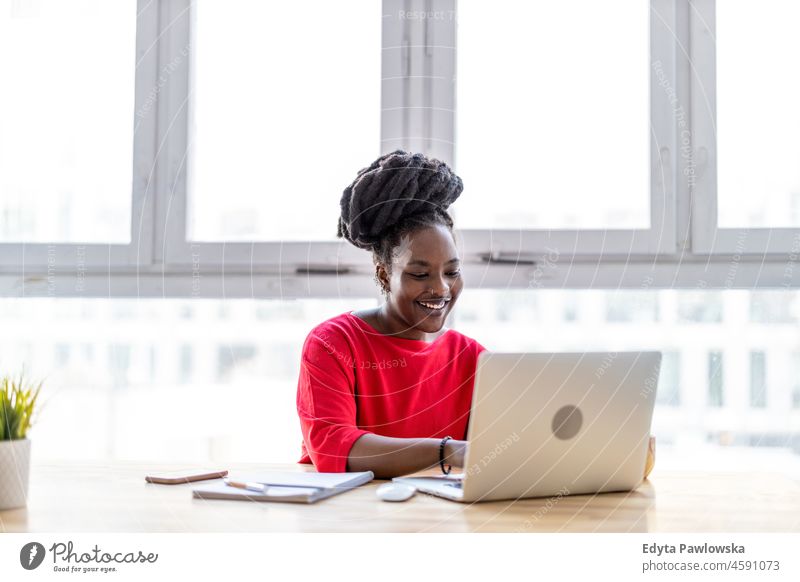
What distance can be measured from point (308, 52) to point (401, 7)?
0.32m

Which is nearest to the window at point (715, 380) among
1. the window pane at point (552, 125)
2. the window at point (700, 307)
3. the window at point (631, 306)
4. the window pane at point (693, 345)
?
the window pane at point (693, 345)

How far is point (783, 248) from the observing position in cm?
225

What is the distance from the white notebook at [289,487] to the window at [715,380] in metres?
1.42

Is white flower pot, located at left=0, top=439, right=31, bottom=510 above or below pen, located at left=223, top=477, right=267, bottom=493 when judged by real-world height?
above

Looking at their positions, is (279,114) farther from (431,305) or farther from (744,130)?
(744,130)

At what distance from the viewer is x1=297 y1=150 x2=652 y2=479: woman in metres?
1.72

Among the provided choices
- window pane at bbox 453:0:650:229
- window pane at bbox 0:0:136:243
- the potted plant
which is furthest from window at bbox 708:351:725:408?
the potted plant

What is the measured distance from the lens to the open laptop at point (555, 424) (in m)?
1.07

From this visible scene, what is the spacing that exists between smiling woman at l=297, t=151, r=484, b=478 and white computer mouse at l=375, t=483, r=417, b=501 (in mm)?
453

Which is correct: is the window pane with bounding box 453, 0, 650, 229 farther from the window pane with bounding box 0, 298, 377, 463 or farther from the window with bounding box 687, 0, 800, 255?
the window pane with bounding box 0, 298, 377, 463

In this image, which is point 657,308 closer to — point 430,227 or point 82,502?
point 430,227

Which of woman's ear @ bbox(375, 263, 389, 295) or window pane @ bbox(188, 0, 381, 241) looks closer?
woman's ear @ bbox(375, 263, 389, 295)

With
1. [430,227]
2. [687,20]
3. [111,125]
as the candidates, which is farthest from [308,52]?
[687,20]

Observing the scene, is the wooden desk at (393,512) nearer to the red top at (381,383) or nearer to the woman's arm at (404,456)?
the woman's arm at (404,456)
